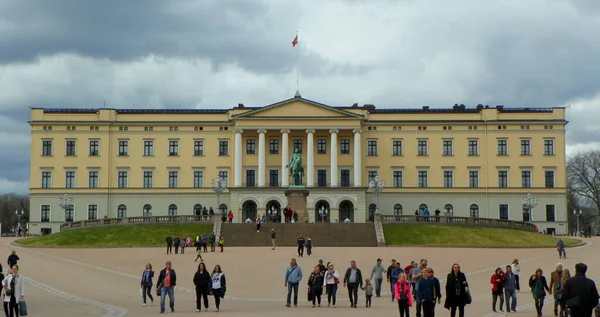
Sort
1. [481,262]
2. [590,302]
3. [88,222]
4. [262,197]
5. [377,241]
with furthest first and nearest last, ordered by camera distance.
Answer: [262,197] → [88,222] → [377,241] → [481,262] → [590,302]

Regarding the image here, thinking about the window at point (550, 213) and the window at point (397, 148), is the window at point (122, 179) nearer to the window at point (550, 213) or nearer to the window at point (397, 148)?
the window at point (397, 148)

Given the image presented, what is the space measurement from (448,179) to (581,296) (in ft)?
257

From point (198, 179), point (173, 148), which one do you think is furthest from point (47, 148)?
point (198, 179)

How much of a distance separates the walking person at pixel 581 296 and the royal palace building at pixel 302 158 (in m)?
75.4

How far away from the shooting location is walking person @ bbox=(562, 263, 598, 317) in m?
16.1

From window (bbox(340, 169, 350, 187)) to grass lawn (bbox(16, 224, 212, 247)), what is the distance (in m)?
24.7

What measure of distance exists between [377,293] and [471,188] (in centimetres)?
6148

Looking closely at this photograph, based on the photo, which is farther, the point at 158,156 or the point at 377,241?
the point at 158,156

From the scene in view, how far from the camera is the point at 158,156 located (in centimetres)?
9462

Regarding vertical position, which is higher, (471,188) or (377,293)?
(471,188)

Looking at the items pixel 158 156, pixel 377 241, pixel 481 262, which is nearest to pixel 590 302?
pixel 481 262

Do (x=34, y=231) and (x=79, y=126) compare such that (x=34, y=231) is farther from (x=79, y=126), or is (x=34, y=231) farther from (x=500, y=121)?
(x=500, y=121)

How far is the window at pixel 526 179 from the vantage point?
305ft

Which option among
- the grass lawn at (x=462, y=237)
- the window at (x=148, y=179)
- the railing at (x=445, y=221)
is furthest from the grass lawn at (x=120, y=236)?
the window at (x=148, y=179)
